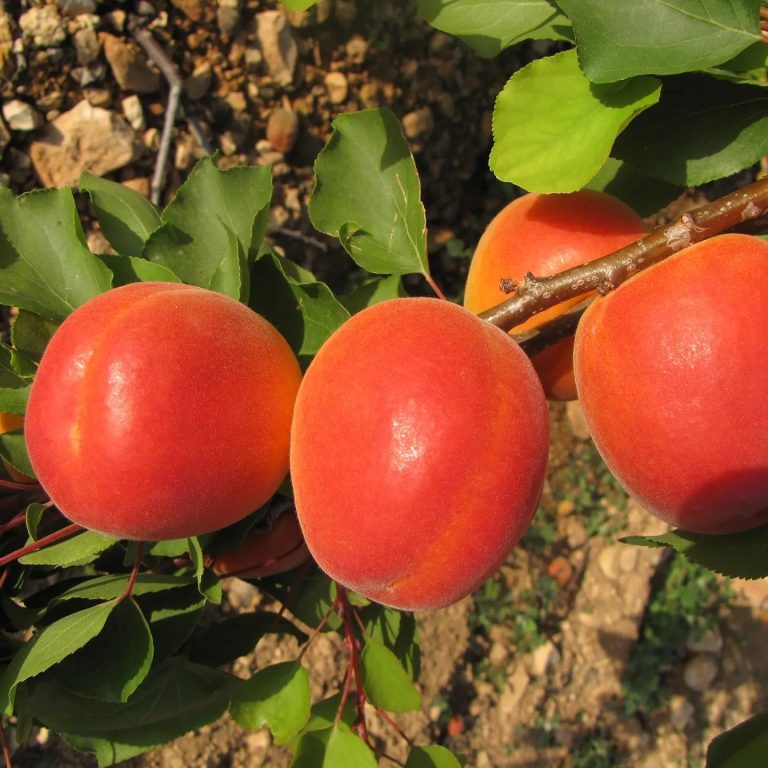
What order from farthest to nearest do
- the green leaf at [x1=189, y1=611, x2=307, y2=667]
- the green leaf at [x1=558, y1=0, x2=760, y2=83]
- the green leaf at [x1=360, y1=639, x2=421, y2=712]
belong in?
the green leaf at [x1=189, y1=611, x2=307, y2=667], the green leaf at [x1=360, y1=639, x2=421, y2=712], the green leaf at [x1=558, y1=0, x2=760, y2=83]

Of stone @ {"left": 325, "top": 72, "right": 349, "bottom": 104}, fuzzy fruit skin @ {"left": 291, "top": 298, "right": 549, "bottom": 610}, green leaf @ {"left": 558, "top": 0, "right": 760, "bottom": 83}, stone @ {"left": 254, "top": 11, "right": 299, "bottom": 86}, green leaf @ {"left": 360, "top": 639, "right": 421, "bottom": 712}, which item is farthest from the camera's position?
stone @ {"left": 325, "top": 72, "right": 349, "bottom": 104}

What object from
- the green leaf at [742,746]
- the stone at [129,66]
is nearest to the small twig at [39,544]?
the green leaf at [742,746]

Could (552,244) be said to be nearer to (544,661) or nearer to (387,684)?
(387,684)

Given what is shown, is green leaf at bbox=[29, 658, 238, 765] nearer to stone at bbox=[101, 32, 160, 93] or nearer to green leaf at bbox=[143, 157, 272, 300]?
green leaf at bbox=[143, 157, 272, 300]

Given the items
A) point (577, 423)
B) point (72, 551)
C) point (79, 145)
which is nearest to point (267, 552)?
point (72, 551)

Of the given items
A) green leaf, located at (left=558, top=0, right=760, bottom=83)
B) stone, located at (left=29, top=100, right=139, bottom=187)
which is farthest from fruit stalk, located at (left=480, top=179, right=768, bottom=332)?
stone, located at (left=29, top=100, right=139, bottom=187)

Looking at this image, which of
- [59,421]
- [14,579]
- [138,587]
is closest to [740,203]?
[59,421]
